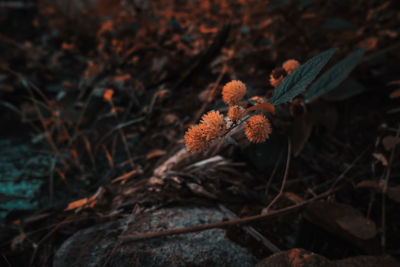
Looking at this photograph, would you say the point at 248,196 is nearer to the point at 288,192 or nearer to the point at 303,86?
the point at 288,192

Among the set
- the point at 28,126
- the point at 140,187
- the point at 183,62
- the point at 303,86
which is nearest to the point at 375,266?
the point at 303,86

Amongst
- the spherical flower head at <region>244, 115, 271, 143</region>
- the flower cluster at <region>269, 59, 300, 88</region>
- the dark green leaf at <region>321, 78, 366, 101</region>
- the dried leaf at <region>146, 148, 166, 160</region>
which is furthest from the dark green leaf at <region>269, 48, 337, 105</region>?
the dried leaf at <region>146, 148, 166, 160</region>

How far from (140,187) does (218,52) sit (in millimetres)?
785

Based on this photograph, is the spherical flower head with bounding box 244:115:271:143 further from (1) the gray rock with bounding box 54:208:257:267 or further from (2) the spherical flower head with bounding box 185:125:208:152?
(1) the gray rock with bounding box 54:208:257:267

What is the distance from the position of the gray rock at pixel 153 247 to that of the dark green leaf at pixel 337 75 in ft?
1.40

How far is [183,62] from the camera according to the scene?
53.9 inches

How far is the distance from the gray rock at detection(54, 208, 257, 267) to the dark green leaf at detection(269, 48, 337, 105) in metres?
0.36

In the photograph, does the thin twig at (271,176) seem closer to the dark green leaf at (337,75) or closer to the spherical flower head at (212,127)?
the dark green leaf at (337,75)

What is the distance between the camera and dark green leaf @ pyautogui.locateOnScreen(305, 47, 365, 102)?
609 millimetres

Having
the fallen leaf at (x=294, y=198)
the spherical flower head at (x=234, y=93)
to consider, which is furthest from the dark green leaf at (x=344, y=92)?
the spherical flower head at (x=234, y=93)

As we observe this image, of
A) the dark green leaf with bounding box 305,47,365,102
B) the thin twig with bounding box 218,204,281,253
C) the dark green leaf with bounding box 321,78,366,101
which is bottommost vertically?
the thin twig with bounding box 218,204,281,253

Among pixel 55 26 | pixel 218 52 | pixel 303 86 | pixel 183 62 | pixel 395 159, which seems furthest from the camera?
pixel 55 26

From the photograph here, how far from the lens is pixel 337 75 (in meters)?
0.63

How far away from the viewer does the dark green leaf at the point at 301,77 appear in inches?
18.9
